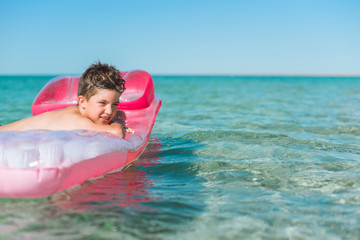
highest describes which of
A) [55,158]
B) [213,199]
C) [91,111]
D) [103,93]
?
[103,93]

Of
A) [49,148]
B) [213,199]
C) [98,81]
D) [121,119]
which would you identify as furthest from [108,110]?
[213,199]

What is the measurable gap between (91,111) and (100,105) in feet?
0.32

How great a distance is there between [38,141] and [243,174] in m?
1.55

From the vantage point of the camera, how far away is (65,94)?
3770mm

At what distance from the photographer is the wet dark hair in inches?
109

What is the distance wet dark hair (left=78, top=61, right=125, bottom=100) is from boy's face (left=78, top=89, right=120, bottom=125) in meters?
0.03

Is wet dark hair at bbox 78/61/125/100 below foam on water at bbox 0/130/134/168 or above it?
above

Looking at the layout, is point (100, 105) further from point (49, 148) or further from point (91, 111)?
point (49, 148)

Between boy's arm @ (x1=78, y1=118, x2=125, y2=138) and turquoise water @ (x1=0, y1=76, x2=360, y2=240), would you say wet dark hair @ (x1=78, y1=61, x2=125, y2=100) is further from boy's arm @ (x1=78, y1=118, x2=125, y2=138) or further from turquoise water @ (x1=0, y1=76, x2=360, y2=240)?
turquoise water @ (x1=0, y1=76, x2=360, y2=240)

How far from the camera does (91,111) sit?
282cm

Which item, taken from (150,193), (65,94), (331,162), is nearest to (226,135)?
(331,162)

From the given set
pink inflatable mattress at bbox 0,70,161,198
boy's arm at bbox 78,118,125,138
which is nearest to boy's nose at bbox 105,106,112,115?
boy's arm at bbox 78,118,125,138

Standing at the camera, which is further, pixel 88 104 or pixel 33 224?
pixel 88 104

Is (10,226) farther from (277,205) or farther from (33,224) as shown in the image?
(277,205)
